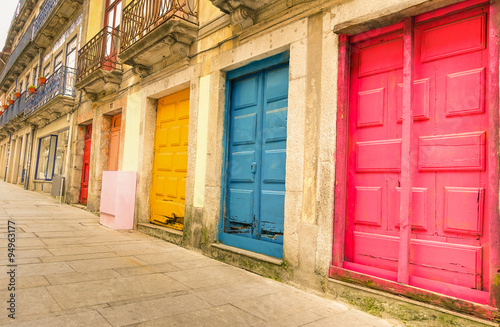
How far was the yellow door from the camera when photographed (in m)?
6.12

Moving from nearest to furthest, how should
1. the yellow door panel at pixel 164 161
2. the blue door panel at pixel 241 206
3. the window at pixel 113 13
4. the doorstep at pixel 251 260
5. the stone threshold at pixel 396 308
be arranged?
the stone threshold at pixel 396 308, the doorstep at pixel 251 260, the blue door panel at pixel 241 206, the yellow door panel at pixel 164 161, the window at pixel 113 13

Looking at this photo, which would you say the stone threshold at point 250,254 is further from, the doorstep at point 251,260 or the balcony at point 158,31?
the balcony at point 158,31

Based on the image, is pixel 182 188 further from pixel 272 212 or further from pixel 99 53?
pixel 99 53

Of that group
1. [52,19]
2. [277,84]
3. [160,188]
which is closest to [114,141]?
[160,188]

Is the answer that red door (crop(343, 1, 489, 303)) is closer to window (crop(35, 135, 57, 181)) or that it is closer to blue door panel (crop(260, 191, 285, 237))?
blue door panel (crop(260, 191, 285, 237))

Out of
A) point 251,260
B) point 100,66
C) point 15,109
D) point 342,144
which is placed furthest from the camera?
point 15,109

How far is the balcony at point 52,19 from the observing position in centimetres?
1227

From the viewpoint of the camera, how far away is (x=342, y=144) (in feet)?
11.2

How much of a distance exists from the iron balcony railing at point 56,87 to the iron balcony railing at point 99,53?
2.49 metres

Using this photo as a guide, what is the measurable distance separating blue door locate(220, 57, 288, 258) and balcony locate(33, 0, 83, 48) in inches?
406

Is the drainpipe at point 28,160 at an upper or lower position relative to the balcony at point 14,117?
lower

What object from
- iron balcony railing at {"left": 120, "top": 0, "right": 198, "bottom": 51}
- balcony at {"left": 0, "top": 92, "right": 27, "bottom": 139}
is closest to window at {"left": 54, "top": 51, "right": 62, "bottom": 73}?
balcony at {"left": 0, "top": 92, "right": 27, "bottom": 139}

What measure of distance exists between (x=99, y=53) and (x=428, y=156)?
29.1ft

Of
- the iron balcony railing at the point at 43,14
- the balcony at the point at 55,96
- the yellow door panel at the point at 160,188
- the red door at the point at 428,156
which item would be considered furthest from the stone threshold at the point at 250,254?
the iron balcony railing at the point at 43,14
